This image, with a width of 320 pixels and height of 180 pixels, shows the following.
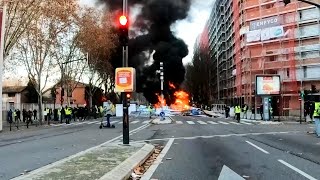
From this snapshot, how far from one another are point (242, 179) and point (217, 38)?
95863mm

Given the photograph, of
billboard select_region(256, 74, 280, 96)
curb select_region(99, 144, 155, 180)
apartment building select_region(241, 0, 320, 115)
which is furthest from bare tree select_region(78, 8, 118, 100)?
curb select_region(99, 144, 155, 180)

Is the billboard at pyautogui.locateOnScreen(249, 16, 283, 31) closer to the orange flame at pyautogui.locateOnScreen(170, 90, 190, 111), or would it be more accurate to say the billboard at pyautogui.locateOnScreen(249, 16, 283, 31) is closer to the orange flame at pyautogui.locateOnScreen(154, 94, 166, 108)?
the orange flame at pyautogui.locateOnScreen(170, 90, 190, 111)

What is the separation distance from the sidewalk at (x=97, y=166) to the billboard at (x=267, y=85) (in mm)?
31977

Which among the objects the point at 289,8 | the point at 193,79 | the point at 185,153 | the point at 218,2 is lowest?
the point at 185,153

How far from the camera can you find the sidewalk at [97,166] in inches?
345

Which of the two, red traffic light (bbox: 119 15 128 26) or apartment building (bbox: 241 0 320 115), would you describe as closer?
red traffic light (bbox: 119 15 128 26)

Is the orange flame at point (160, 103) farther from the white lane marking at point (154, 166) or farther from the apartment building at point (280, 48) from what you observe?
the white lane marking at point (154, 166)

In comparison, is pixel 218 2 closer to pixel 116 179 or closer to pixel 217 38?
pixel 217 38

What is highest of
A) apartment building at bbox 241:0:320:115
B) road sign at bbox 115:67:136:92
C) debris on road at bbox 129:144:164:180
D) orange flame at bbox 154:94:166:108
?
apartment building at bbox 241:0:320:115

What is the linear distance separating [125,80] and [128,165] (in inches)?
209

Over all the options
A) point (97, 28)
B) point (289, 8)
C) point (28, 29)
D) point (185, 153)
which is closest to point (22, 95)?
point (97, 28)

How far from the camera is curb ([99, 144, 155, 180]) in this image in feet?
28.7

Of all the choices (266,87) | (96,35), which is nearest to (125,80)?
(266,87)

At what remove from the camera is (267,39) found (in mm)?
56000
